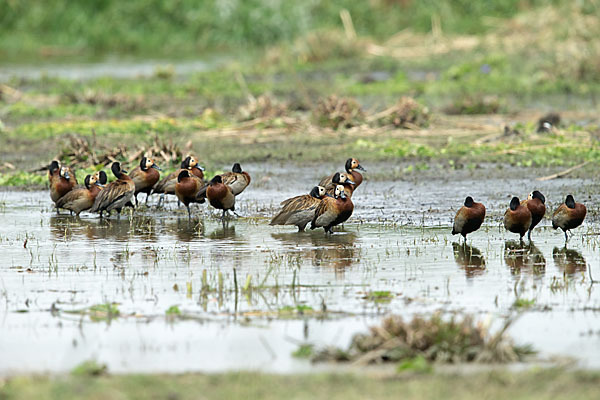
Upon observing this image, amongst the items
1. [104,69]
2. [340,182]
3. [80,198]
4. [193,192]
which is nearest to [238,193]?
[193,192]

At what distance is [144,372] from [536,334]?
9.36ft

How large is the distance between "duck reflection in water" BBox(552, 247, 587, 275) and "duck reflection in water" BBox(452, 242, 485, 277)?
733 mm

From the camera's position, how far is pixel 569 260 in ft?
34.2

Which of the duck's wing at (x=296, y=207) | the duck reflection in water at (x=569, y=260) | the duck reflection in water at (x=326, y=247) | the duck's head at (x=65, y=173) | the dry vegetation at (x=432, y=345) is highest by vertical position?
the duck's head at (x=65, y=173)

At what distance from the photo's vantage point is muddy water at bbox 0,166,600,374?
298 inches

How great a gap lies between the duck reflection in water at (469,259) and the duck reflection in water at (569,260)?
2.41 ft

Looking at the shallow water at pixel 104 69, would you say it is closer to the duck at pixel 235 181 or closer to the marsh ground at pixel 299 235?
the marsh ground at pixel 299 235

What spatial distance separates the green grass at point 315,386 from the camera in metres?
6.19

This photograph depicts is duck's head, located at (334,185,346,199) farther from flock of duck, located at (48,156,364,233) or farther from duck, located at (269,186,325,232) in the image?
duck, located at (269,186,325,232)

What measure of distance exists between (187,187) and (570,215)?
4837 mm

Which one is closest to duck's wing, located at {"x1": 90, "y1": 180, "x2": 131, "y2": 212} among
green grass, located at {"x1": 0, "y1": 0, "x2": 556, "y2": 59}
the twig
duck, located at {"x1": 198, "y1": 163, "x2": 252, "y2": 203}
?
duck, located at {"x1": 198, "y1": 163, "x2": 252, "y2": 203}

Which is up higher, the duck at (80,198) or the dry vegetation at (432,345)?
the duck at (80,198)

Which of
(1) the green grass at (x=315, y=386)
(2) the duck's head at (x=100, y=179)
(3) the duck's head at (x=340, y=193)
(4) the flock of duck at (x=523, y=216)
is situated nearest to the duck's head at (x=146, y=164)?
(2) the duck's head at (x=100, y=179)

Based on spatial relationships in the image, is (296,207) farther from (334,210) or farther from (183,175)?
(183,175)
